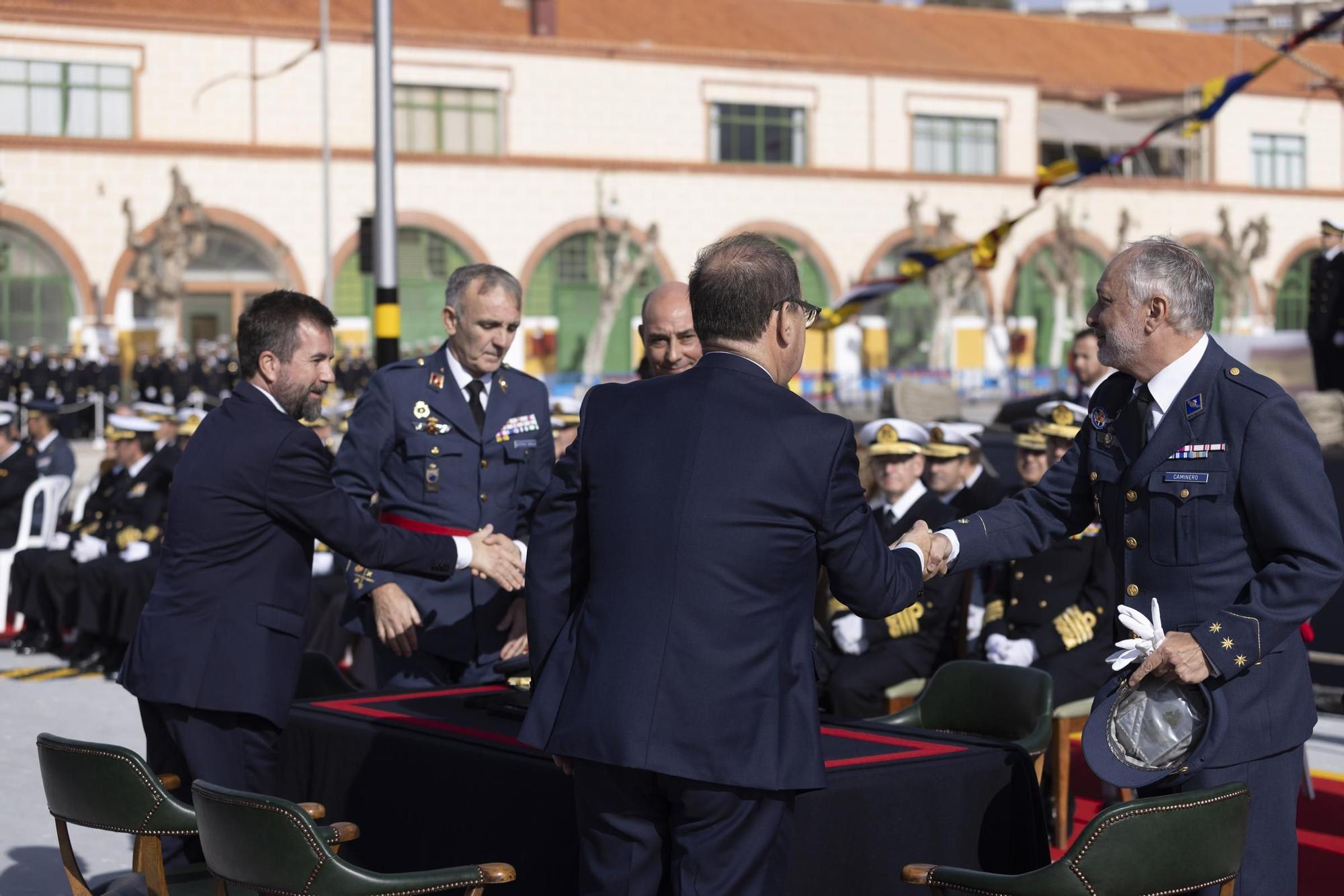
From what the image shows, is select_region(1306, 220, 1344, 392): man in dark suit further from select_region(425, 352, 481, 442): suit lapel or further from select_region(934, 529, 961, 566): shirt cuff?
select_region(934, 529, 961, 566): shirt cuff

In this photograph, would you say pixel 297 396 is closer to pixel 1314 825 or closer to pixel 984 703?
pixel 984 703

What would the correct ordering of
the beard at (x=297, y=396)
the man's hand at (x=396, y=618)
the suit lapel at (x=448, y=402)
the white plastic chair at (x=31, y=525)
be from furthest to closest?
the white plastic chair at (x=31, y=525) → the suit lapel at (x=448, y=402) → the man's hand at (x=396, y=618) → the beard at (x=297, y=396)

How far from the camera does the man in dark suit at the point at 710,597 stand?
10.7ft

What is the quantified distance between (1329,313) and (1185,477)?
1128cm

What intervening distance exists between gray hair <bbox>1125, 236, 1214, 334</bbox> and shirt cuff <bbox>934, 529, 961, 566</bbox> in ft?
2.59

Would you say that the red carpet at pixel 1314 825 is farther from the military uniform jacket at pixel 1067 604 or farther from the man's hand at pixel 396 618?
the man's hand at pixel 396 618

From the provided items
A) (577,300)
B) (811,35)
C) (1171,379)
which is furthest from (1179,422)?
(811,35)

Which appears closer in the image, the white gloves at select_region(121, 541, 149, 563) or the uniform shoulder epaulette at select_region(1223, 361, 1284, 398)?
the uniform shoulder epaulette at select_region(1223, 361, 1284, 398)

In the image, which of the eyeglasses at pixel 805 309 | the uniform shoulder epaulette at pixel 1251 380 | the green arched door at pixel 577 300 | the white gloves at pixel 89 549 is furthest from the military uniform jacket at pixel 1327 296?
the green arched door at pixel 577 300

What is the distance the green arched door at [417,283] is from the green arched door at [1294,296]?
→ 24358mm

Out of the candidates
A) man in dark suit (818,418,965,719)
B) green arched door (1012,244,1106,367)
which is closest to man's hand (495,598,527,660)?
man in dark suit (818,418,965,719)

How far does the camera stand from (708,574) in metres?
3.26

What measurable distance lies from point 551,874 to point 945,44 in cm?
4770

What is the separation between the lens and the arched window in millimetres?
36281
